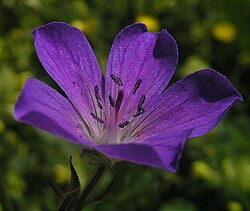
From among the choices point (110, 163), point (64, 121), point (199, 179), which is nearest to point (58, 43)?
point (64, 121)

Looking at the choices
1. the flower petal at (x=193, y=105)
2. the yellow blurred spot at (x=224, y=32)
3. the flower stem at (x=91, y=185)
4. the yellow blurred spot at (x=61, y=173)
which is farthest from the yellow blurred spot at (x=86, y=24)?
the flower stem at (x=91, y=185)

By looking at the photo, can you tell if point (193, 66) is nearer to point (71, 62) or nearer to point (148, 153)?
point (71, 62)

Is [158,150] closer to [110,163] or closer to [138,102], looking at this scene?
[110,163]

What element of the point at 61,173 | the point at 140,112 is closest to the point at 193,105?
the point at 140,112

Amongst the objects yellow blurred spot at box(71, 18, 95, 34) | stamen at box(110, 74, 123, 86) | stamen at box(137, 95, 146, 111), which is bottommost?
yellow blurred spot at box(71, 18, 95, 34)

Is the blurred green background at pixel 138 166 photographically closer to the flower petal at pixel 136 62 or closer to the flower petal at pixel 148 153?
the flower petal at pixel 136 62

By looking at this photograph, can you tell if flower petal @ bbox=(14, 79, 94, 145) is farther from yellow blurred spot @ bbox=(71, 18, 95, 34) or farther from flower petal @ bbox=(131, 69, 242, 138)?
yellow blurred spot @ bbox=(71, 18, 95, 34)

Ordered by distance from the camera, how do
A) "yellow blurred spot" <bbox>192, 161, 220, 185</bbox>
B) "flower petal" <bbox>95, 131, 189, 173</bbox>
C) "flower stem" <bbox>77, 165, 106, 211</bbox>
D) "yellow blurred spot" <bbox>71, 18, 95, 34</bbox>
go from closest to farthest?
"flower petal" <bbox>95, 131, 189, 173</bbox>
"flower stem" <bbox>77, 165, 106, 211</bbox>
"yellow blurred spot" <bbox>192, 161, 220, 185</bbox>
"yellow blurred spot" <bbox>71, 18, 95, 34</bbox>

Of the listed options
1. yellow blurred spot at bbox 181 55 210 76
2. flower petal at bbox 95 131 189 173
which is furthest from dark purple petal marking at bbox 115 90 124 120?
yellow blurred spot at bbox 181 55 210 76
